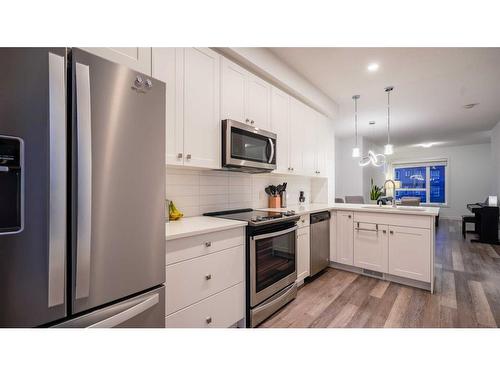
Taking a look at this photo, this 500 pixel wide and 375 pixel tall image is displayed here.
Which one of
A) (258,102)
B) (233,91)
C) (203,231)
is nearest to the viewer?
(203,231)

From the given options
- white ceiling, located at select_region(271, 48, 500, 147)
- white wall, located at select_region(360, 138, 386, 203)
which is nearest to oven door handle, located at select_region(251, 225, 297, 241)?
white ceiling, located at select_region(271, 48, 500, 147)

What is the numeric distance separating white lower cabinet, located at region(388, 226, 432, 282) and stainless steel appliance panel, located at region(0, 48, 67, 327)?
3001 millimetres

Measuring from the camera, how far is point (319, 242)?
9.48ft

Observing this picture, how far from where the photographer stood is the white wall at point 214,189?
6.56ft

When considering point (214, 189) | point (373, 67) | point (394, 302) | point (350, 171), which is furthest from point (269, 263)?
point (350, 171)

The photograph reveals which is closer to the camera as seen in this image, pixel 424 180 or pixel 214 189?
pixel 214 189

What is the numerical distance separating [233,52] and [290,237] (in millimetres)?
1814

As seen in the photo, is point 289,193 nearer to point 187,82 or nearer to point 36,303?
point 187,82

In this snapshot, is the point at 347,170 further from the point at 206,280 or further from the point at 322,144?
the point at 206,280

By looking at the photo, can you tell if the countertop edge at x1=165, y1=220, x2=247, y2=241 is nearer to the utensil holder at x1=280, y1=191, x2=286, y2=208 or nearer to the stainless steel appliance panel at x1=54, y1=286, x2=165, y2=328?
the stainless steel appliance panel at x1=54, y1=286, x2=165, y2=328

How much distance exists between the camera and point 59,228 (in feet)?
2.50

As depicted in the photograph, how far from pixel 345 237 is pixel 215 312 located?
213 cm

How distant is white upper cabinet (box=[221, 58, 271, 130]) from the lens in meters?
2.05
